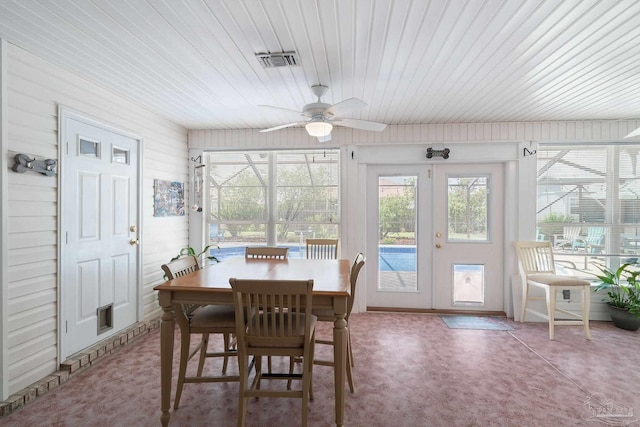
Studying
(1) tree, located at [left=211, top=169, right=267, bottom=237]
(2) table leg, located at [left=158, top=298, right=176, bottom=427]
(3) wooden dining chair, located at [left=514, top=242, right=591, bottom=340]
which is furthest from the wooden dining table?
(3) wooden dining chair, located at [left=514, top=242, right=591, bottom=340]

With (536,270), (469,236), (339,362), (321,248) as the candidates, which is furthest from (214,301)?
(536,270)

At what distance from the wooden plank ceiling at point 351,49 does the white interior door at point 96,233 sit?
604mm

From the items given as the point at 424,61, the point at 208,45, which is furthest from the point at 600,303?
the point at 208,45

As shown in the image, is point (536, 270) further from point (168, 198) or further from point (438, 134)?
point (168, 198)

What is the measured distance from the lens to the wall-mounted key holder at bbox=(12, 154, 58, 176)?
7.22 feet

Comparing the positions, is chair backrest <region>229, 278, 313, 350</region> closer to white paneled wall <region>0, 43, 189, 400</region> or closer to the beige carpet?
the beige carpet

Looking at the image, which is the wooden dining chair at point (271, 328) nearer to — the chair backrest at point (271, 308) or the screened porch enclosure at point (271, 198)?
the chair backrest at point (271, 308)

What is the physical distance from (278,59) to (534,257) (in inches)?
148

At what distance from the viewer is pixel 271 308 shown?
1.77 m

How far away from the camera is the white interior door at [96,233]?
104 inches

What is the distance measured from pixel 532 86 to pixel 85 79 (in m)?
4.08

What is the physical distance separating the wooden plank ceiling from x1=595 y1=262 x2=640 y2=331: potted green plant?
196 centimetres

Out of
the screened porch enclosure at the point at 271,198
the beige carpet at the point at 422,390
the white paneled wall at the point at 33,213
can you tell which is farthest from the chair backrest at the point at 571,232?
the white paneled wall at the point at 33,213

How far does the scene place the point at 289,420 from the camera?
2029 mm
